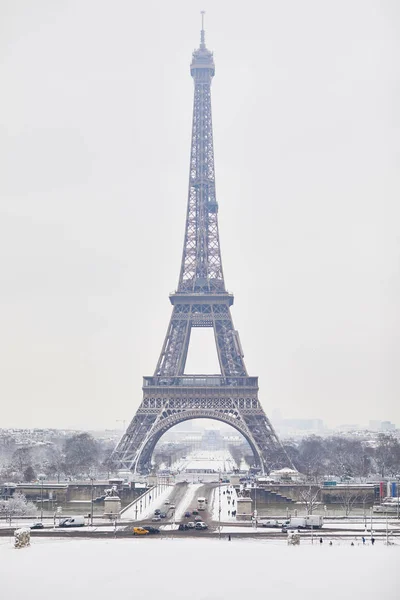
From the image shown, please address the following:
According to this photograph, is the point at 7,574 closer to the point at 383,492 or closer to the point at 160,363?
the point at 383,492

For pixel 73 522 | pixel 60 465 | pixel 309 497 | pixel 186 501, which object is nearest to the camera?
pixel 73 522

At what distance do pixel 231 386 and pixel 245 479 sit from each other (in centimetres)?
1203

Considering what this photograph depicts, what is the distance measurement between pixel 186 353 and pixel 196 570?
7278 centimetres

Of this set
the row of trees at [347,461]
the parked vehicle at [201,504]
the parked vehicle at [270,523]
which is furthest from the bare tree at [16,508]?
the row of trees at [347,461]

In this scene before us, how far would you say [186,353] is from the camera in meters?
117

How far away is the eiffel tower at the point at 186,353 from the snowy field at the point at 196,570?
51.9m

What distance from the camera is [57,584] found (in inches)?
1619

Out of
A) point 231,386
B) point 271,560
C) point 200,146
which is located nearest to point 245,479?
point 231,386

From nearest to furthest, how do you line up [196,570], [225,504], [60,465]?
[196,570] < [225,504] < [60,465]

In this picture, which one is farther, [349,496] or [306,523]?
[349,496]

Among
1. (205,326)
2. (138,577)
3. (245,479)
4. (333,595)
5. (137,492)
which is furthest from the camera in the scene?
(205,326)

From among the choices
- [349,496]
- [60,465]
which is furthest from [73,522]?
[60,465]

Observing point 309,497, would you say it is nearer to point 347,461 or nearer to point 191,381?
point 191,381

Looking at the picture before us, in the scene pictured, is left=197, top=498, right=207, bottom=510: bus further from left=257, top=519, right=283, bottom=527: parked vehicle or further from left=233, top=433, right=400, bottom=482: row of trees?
left=233, top=433, right=400, bottom=482: row of trees
